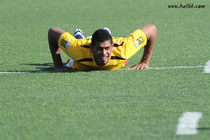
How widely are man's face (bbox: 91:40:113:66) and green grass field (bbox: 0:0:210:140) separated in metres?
Result: 0.20

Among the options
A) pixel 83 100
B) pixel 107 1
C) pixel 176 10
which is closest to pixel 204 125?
pixel 83 100

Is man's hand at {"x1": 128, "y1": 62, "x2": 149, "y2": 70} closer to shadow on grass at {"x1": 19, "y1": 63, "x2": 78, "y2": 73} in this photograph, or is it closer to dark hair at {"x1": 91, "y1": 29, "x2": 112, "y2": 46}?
dark hair at {"x1": 91, "y1": 29, "x2": 112, "y2": 46}

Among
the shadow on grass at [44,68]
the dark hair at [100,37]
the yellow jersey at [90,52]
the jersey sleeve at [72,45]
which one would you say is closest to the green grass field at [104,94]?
the shadow on grass at [44,68]

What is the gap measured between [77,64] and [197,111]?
2916mm

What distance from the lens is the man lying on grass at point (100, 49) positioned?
24.5 feet

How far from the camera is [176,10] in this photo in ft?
54.7

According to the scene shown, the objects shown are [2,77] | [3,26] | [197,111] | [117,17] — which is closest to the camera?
[197,111]

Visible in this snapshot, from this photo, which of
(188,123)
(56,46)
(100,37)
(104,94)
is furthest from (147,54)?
(188,123)

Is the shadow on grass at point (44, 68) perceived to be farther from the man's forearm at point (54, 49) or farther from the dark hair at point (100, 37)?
the dark hair at point (100, 37)

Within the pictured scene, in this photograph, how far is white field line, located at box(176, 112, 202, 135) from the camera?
4.82 meters

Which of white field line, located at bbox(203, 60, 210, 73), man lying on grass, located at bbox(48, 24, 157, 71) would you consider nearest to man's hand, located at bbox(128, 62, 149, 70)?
man lying on grass, located at bbox(48, 24, 157, 71)

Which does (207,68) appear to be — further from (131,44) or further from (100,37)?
(100,37)

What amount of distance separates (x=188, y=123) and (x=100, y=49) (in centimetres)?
263

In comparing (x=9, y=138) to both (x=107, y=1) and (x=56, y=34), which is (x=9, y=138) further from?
(x=107, y=1)
